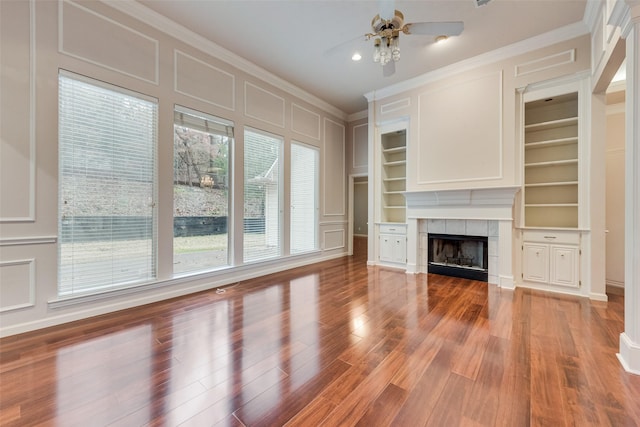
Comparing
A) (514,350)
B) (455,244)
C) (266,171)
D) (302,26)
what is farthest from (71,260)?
(455,244)

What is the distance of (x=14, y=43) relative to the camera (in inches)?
92.6

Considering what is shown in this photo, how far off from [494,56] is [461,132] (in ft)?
3.75

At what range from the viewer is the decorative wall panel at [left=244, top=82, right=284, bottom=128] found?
4.29 m

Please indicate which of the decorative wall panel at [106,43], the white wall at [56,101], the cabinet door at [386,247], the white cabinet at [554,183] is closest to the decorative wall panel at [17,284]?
the white wall at [56,101]

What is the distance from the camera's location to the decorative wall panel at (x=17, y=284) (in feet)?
7.59

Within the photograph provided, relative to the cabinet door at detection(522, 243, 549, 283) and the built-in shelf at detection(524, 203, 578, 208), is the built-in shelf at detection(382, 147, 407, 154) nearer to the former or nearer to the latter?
the built-in shelf at detection(524, 203, 578, 208)

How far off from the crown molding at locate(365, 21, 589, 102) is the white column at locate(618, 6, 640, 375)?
200cm

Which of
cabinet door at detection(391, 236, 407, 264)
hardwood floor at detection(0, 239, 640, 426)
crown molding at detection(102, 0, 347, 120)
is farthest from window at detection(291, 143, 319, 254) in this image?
hardwood floor at detection(0, 239, 640, 426)

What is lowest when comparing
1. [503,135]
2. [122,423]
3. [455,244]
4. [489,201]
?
[122,423]

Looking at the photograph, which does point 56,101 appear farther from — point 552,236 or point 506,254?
point 552,236

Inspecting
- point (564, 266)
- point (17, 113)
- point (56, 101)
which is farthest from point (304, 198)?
point (564, 266)

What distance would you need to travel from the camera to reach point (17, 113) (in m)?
2.36

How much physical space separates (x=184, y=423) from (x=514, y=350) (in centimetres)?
239

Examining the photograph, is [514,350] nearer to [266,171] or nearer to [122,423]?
[122,423]
